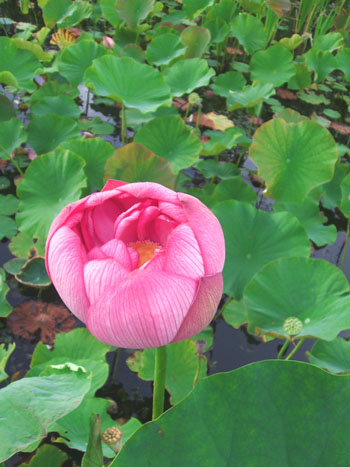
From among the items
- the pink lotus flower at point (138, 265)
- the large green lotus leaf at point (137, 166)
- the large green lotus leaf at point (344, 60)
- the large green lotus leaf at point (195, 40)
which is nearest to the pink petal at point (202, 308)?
the pink lotus flower at point (138, 265)

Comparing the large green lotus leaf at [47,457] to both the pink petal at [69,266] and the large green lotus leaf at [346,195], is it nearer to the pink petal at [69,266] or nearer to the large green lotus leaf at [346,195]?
the pink petal at [69,266]

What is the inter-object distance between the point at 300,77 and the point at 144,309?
7.96 ft

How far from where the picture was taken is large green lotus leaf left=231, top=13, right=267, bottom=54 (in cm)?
277

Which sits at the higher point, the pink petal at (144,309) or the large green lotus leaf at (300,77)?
the pink petal at (144,309)

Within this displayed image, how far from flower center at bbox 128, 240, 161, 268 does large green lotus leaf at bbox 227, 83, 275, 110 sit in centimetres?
132

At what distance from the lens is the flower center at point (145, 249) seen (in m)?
0.67

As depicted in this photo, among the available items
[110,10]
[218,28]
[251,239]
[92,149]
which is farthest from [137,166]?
[218,28]

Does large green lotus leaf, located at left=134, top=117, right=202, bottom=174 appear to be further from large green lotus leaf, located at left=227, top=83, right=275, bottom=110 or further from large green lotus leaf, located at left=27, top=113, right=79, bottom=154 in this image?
large green lotus leaf, located at left=227, top=83, right=275, bottom=110

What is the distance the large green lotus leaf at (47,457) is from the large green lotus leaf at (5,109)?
1.33m

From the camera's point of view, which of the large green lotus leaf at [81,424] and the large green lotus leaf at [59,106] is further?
the large green lotus leaf at [59,106]

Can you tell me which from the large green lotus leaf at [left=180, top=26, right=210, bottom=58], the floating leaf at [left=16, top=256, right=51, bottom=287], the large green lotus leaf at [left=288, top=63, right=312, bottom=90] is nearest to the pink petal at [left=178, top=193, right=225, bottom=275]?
the floating leaf at [left=16, top=256, right=51, bottom=287]

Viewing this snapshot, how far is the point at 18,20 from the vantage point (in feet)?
10.8

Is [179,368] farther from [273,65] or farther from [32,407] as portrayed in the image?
[273,65]

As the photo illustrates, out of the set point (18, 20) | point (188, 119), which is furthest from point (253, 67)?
point (18, 20)
